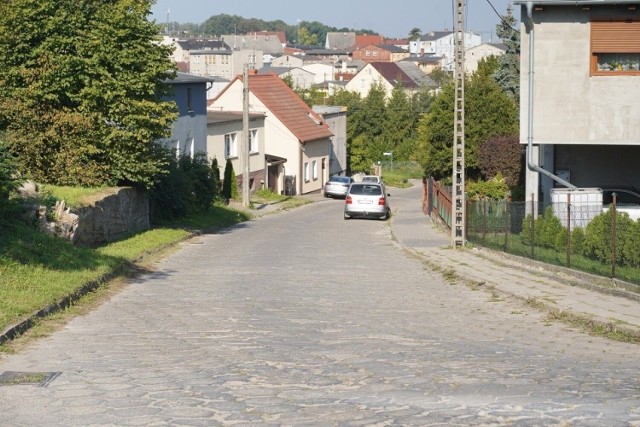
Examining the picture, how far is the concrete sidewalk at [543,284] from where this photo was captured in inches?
580

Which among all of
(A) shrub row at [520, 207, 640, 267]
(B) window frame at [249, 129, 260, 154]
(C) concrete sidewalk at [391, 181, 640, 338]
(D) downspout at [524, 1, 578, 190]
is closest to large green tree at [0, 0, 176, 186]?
(C) concrete sidewalk at [391, 181, 640, 338]

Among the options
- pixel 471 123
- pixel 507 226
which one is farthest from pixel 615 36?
pixel 471 123

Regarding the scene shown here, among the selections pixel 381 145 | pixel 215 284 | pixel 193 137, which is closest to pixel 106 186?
pixel 215 284

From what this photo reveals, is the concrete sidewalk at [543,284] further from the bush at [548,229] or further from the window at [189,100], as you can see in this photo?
the window at [189,100]

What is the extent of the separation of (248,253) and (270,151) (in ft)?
132

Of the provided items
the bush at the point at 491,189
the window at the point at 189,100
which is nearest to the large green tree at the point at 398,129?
the window at the point at 189,100

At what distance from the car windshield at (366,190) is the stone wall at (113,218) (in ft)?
50.9

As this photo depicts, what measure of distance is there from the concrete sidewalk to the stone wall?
743 centimetres

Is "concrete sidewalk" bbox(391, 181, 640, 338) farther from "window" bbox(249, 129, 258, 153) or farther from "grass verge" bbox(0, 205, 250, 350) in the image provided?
"window" bbox(249, 129, 258, 153)

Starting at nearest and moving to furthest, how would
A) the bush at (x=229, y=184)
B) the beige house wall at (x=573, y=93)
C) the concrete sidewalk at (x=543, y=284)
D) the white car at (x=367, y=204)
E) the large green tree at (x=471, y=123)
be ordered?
the concrete sidewalk at (x=543, y=284), the beige house wall at (x=573, y=93), the large green tree at (x=471, y=123), the white car at (x=367, y=204), the bush at (x=229, y=184)

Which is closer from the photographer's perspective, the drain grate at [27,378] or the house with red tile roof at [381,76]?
the drain grate at [27,378]

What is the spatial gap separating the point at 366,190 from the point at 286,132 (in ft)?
73.2

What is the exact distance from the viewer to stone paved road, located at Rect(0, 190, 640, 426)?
8672 mm

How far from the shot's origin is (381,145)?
95.2 metres
